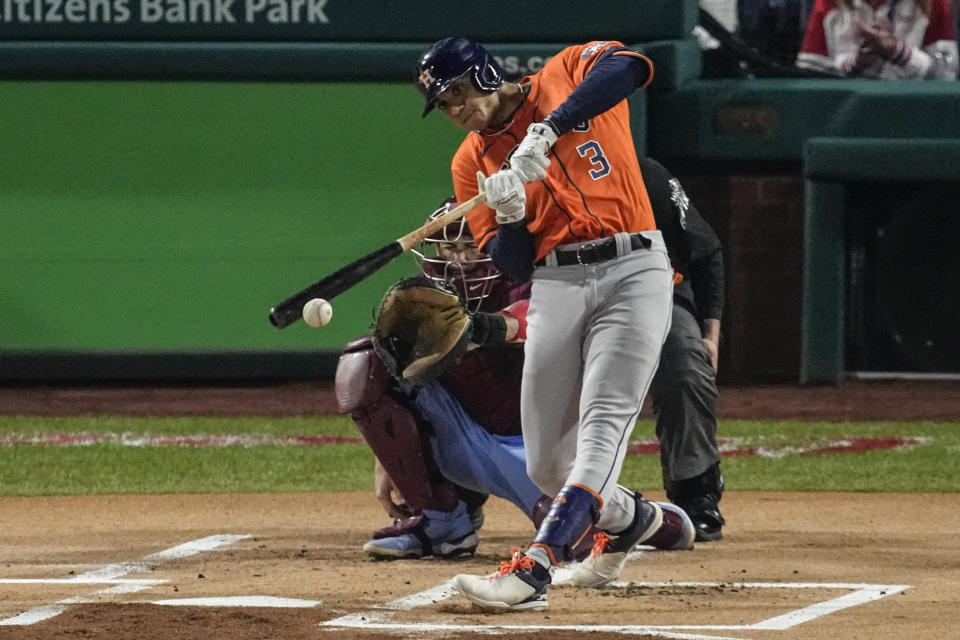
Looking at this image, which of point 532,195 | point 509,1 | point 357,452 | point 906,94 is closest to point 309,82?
point 509,1

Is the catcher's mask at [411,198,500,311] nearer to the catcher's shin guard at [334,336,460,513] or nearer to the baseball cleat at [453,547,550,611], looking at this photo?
the catcher's shin guard at [334,336,460,513]

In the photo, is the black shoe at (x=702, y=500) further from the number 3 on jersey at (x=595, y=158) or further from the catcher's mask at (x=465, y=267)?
the number 3 on jersey at (x=595, y=158)

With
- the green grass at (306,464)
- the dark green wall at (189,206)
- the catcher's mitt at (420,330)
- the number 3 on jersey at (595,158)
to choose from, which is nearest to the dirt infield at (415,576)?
the green grass at (306,464)

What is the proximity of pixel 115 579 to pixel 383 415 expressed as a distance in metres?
0.92

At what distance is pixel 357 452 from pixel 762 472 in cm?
198

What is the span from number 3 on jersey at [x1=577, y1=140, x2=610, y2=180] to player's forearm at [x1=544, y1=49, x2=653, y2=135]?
0.25 feet

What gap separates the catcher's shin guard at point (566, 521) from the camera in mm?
4273

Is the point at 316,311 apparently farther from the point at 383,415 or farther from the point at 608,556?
the point at 608,556

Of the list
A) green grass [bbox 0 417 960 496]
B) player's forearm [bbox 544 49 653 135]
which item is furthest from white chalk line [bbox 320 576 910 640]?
green grass [bbox 0 417 960 496]

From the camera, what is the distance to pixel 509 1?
32.9 ft

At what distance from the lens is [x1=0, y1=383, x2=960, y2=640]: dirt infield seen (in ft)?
13.5

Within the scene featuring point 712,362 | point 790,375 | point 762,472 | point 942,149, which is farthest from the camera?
point 790,375

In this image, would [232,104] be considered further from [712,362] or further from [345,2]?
[712,362]

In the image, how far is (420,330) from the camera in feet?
16.2
